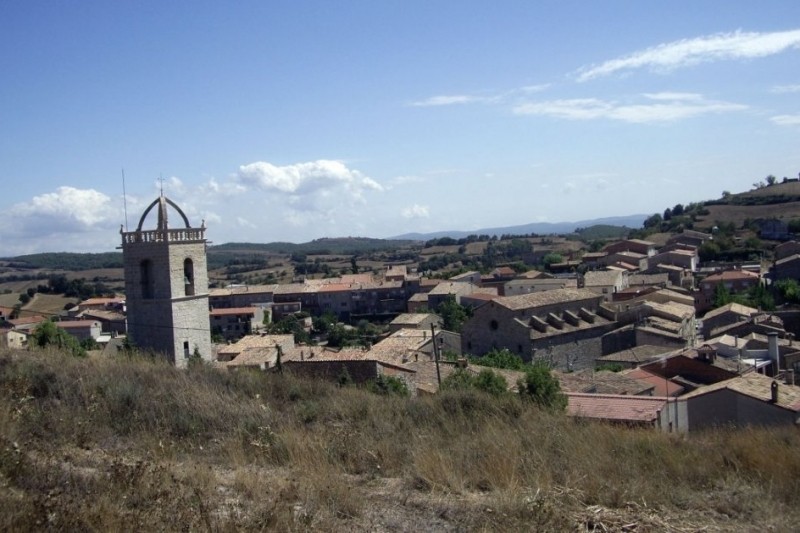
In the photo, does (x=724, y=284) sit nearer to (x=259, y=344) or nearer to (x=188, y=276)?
(x=259, y=344)

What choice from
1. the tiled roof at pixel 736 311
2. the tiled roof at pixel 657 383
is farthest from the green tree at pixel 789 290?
the tiled roof at pixel 657 383

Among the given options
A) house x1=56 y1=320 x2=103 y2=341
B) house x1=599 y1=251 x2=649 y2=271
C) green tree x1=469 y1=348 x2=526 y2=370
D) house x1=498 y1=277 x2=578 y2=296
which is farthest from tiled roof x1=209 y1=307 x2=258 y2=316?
green tree x1=469 y1=348 x2=526 y2=370

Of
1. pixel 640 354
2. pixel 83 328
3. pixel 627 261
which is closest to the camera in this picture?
pixel 640 354

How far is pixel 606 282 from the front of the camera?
1975 inches

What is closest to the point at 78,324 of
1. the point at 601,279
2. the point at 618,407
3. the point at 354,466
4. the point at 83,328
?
the point at 83,328

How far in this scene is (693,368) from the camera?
920 inches

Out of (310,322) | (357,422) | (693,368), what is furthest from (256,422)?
(310,322)

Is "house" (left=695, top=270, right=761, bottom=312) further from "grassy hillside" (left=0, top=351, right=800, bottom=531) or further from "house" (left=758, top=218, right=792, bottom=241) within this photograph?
"grassy hillside" (left=0, top=351, right=800, bottom=531)

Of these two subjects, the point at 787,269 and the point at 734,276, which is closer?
the point at 734,276

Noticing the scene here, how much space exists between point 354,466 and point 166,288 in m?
17.3

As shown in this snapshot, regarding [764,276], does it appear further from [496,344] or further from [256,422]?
[256,422]

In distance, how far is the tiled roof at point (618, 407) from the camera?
12.1 metres

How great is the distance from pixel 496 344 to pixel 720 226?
64176 millimetres

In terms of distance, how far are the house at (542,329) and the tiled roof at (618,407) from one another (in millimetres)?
17900
